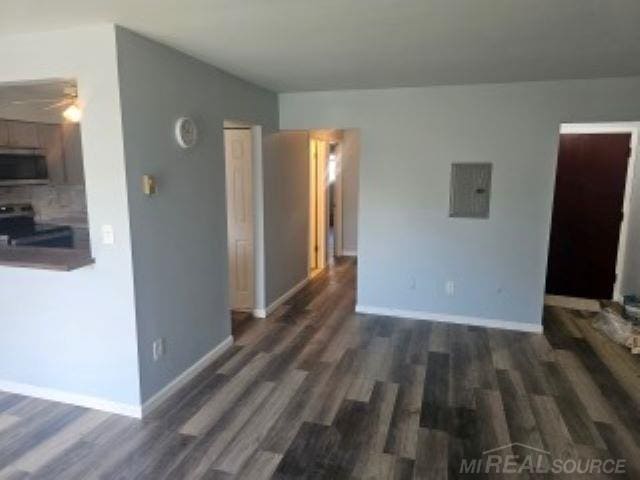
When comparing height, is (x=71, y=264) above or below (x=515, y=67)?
below

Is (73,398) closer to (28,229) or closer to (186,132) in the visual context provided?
(186,132)

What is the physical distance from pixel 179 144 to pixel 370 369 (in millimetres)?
2245

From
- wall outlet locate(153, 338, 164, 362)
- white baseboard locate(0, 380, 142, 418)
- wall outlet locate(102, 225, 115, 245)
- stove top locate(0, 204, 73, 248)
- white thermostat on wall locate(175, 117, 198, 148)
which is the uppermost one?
white thermostat on wall locate(175, 117, 198, 148)

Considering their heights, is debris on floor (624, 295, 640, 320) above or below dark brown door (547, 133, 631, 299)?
below

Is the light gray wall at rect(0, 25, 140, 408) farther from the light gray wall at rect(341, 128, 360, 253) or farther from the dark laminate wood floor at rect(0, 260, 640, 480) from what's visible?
the light gray wall at rect(341, 128, 360, 253)

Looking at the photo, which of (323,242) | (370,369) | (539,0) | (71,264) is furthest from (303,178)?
(539,0)

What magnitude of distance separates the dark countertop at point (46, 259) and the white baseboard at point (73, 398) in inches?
36.8

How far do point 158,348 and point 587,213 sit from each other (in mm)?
4845

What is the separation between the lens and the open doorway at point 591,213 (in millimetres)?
4836

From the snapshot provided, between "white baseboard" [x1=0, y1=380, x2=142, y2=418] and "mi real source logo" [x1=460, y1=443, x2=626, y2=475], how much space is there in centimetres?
206

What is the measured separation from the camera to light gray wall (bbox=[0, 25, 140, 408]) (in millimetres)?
2451

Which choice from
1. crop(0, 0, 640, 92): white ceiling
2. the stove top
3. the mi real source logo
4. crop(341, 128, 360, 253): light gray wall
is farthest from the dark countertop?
crop(341, 128, 360, 253): light gray wall

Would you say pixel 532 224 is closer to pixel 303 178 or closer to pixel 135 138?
pixel 303 178

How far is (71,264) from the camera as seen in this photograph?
2.48 meters
